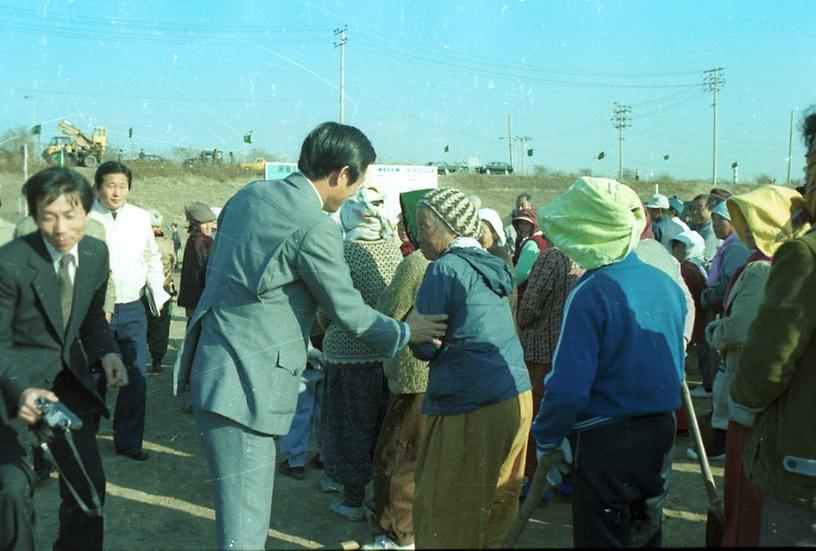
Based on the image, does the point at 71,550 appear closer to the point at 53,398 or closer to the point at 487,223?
the point at 53,398

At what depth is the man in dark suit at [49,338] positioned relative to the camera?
2871 millimetres

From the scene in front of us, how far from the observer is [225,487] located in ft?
9.35

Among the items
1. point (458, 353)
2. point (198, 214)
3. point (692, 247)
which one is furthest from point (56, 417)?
point (692, 247)

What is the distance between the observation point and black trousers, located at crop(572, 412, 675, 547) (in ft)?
8.59

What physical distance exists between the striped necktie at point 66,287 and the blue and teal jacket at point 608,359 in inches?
75.7

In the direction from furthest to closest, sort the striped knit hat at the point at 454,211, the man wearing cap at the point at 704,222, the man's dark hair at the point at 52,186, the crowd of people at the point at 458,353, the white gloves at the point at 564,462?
the man wearing cap at the point at 704,222 < the striped knit hat at the point at 454,211 < the man's dark hair at the point at 52,186 < the white gloves at the point at 564,462 < the crowd of people at the point at 458,353

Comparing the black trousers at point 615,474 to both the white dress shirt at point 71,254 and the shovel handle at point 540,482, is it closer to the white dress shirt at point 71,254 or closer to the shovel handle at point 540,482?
the shovel handle at point 540,482

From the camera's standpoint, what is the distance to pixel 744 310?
11.5 feet

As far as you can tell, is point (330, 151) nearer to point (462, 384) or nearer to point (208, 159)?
point (462, 384)

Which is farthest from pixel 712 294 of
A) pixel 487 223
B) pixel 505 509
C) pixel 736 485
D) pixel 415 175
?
pixel 415 175

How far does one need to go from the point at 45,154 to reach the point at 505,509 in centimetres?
254

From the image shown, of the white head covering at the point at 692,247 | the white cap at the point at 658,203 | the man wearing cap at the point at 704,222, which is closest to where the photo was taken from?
the white head covering at the point at 692,247

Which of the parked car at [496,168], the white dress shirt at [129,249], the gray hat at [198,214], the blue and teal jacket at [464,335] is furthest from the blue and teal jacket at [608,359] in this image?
the parked car at [496,168]

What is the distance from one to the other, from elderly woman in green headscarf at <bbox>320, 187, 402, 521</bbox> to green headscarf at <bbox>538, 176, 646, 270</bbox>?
1.87 m
